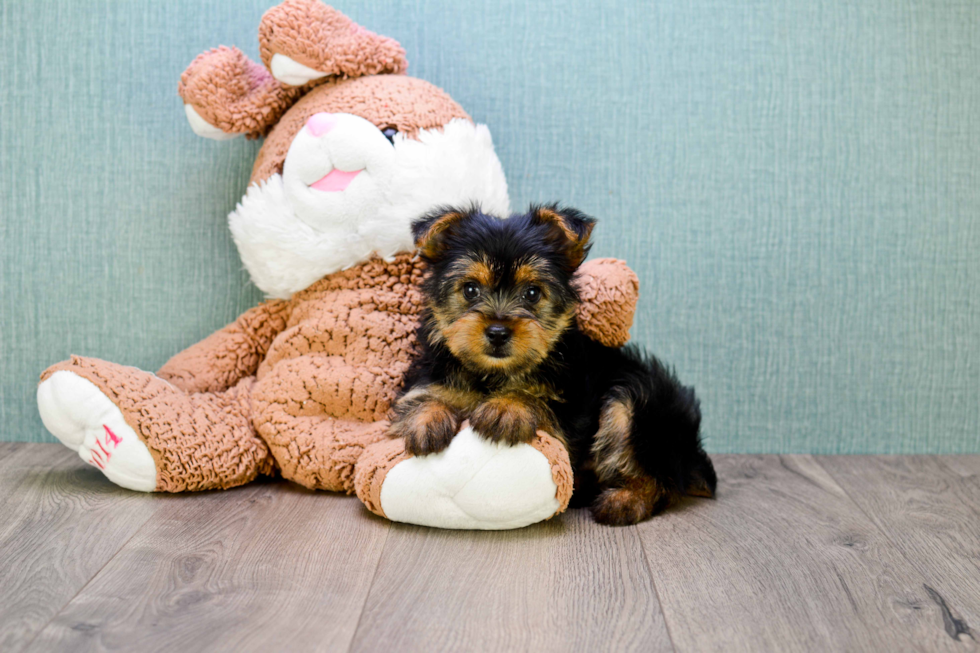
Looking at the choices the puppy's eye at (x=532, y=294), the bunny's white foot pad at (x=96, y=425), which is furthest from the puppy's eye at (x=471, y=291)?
the bunny's white foot pad at (x=96, y=425)

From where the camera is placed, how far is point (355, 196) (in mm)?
2418

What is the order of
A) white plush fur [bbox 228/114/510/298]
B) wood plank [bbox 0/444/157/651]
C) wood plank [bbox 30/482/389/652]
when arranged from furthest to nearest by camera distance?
white plush fur [bbox 228/114/510/298]
wood plank [bbox 0/444/157/651]
wood plank [bbox 30/482/389/652]

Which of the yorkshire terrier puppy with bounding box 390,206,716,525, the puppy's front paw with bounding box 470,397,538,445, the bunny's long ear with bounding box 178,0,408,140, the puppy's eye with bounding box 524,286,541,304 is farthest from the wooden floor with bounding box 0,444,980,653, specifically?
the bunny's long ear with bounding box 178,0,408,140

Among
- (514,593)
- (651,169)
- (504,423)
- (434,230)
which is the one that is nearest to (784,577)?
(514,593)

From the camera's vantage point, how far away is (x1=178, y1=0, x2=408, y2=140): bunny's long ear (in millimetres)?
2441

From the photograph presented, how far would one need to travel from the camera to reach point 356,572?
186 cm

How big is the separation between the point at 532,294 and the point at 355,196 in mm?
699

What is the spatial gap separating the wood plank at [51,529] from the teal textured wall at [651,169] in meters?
0.50

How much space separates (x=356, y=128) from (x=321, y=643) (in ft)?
5.01

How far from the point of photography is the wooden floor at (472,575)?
1577 mm

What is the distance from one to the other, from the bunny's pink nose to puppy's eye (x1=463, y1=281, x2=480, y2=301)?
28.9 inches

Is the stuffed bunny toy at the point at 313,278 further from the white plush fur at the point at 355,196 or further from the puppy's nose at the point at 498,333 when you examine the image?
the puppy's nose at the point at 498,333

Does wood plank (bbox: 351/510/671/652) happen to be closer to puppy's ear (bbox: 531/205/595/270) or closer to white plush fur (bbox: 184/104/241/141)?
puppy's ear (bbox: 531/205/595/270)

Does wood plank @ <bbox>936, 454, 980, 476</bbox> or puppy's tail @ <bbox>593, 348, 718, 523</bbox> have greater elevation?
puppy's tail @ <bbox>593, 348, 718, 523</bbox>
